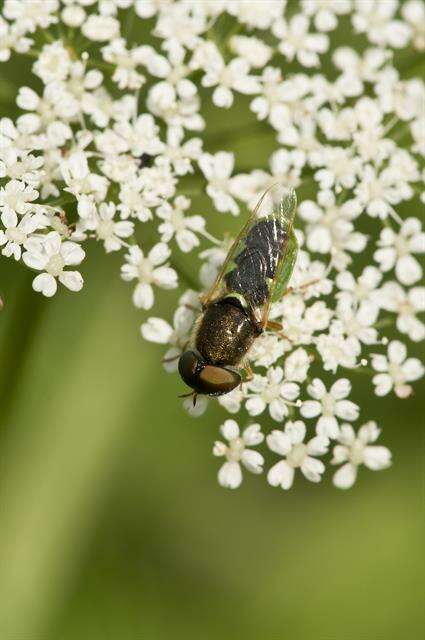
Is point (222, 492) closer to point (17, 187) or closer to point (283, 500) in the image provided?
point (283, 500)

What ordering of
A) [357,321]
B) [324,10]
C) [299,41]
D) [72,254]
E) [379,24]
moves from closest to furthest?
1. [72,254]
2. [357,321]
3. [299,41]
4. [324,10]
5. [379,24]

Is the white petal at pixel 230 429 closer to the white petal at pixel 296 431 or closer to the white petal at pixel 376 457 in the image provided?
the white petal at pixel 296 431

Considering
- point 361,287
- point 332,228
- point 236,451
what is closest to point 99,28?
point 332,228

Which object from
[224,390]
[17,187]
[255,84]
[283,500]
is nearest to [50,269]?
[17,187]

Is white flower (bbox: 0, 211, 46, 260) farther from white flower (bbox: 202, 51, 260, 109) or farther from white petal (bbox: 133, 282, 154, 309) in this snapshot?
white flower (bbox: 202, 51, 260, 109)

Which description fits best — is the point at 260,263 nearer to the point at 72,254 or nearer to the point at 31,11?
the point at 72,254
